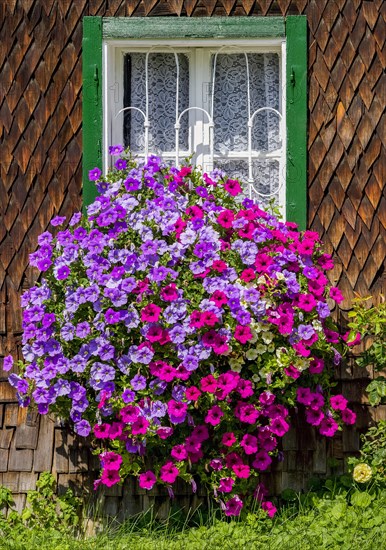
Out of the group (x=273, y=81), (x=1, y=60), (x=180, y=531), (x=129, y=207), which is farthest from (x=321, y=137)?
(x=180, y=531)

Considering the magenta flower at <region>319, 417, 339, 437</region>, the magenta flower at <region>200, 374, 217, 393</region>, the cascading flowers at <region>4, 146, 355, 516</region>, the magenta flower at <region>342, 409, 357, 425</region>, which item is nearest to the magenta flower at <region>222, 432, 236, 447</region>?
the cascading flowers at <region>4, 146, 355, 516</region>

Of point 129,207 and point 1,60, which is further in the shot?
point 1,60

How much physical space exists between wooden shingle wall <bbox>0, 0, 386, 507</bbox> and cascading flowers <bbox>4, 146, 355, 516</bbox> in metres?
0.48

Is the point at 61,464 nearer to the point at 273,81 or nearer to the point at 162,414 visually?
the point at 162,414

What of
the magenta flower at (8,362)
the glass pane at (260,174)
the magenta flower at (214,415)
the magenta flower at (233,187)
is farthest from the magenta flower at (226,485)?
the glass pane at (260,174)

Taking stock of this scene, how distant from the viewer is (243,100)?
6742 mm

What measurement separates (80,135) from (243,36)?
1.10 m

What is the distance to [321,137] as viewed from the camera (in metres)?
6.53

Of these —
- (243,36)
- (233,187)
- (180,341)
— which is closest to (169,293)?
(180,341)

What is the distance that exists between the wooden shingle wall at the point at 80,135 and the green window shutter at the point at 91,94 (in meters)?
0.06

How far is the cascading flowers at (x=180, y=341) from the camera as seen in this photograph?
5715 mm

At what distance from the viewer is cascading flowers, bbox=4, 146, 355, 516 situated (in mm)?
5715

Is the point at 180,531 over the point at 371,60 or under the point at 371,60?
under

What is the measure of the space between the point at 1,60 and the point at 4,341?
5.38 feet
